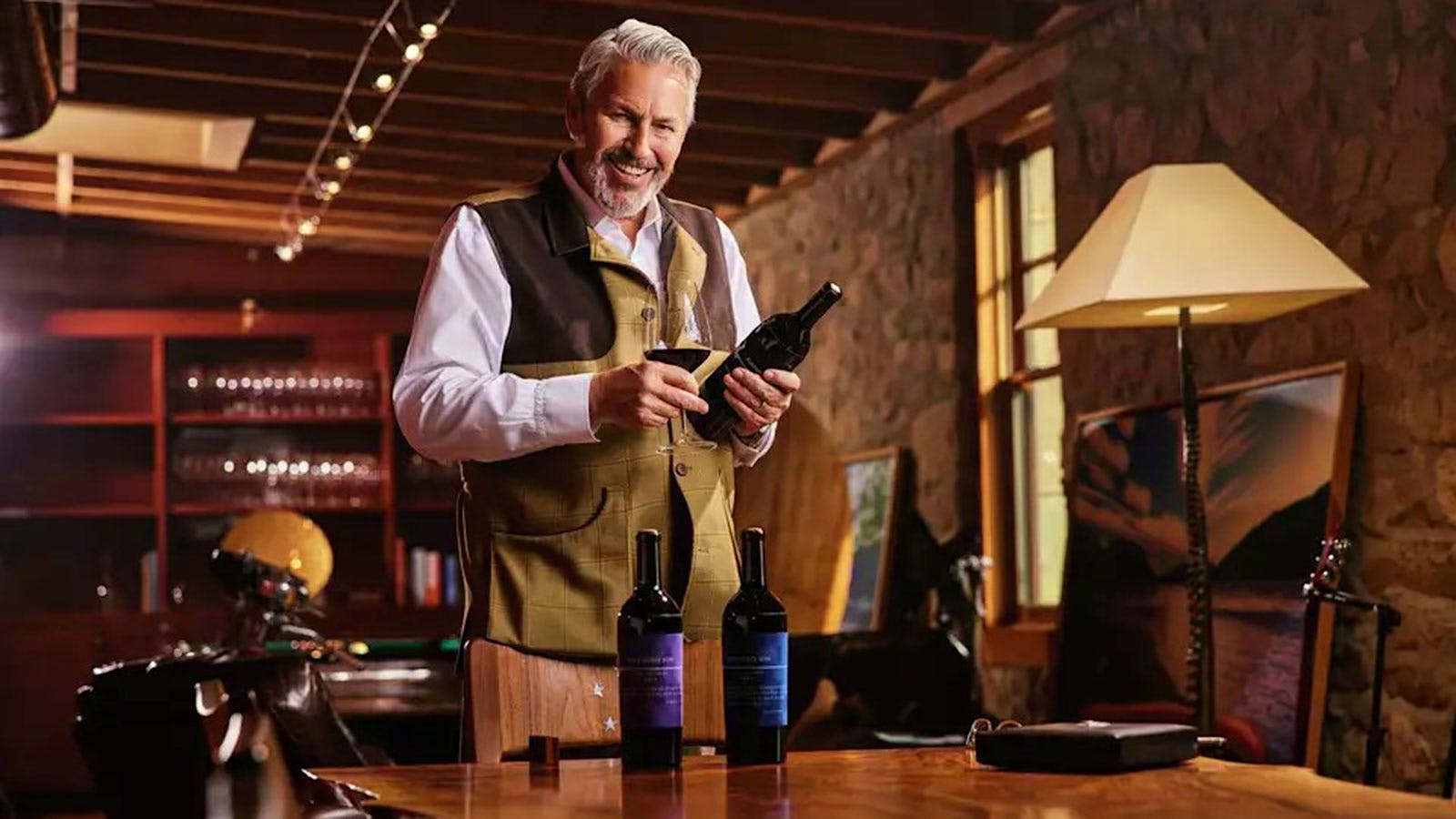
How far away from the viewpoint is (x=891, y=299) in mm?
8750

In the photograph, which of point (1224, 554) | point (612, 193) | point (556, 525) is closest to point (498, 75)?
point (1224, 554)

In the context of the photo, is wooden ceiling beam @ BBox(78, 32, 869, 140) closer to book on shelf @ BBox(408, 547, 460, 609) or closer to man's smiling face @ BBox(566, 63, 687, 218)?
book on shelf @ BBox(408, 547, 460, 609)

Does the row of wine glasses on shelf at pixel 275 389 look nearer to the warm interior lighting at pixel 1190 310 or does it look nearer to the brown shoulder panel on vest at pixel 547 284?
the warm interior lighting at pixel 1190 310

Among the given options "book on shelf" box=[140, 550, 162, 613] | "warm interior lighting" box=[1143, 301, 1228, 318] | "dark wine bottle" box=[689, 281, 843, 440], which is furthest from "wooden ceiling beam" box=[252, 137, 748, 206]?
"dark wine bottle" box=[689, 281, 843, 440]

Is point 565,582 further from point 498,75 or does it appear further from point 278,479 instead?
point 278,479

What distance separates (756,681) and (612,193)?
906 millimetres

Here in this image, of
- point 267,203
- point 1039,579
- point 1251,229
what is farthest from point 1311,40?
point 267,203

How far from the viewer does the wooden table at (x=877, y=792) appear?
1.71 meters

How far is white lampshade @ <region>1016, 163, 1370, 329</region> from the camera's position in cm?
473

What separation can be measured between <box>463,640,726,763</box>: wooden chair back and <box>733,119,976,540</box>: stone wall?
212 inches

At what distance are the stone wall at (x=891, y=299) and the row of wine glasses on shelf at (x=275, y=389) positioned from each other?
3.00m

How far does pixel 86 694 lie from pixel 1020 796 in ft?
10.1

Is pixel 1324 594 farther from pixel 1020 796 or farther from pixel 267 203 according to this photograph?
pixel 267 203

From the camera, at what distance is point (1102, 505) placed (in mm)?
6574
